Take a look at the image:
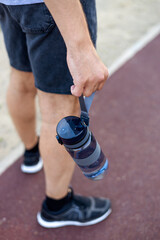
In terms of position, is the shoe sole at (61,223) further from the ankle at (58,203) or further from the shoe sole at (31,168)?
the shoe sole at (31,168)

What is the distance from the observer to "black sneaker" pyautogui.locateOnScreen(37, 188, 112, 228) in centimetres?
176

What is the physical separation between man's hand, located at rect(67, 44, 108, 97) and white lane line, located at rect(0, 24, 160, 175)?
51.5 inches

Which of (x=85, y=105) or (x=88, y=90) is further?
(x=85, y=105)

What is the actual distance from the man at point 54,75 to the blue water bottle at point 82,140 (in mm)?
110

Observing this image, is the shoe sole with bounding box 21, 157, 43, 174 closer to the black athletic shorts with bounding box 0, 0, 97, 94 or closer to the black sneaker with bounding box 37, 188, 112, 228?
the black sneaker with bounding box 37, 188, 112, 228

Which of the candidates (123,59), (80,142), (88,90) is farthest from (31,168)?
(123,59)

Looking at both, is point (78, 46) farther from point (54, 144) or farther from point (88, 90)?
point (54, 144)

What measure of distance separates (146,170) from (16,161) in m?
0.99

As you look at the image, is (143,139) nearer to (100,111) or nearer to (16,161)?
(100,111)

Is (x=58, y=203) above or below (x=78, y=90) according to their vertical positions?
below

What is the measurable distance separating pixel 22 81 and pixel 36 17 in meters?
0.61

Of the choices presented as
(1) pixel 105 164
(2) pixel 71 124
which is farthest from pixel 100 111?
(2) pixel 71 124

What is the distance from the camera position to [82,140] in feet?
3.96

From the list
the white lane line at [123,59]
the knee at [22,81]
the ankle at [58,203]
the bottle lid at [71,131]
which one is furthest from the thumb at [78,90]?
the white lane line at [123,59]
